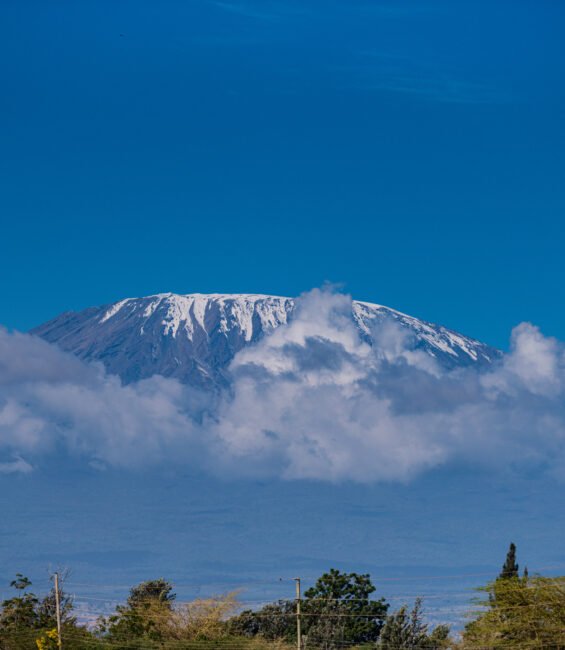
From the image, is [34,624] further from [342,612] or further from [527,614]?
[527,614]

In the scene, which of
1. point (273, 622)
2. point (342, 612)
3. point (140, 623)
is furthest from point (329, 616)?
point (140, 623)

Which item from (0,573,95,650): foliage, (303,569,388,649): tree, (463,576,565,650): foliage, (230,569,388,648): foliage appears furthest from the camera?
(230,569,388,648): foliage

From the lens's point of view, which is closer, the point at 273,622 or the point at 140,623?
the point at 140,623

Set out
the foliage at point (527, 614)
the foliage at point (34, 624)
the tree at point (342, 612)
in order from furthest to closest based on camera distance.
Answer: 1. the tree at point (342, 612)
2. the foliage at point (34, 624)
3. the foliage at point (527, 614)

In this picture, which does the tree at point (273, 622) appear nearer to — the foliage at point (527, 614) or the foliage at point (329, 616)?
the foliage at point (329, 616)

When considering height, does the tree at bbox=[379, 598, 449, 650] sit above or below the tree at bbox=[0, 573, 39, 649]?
below

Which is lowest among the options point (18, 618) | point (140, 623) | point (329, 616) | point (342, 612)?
point (140, 623)

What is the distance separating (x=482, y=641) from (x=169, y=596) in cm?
4597

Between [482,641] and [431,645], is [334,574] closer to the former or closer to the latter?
[431,645]

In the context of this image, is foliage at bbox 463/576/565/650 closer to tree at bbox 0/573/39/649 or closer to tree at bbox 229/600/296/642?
tree at bbox 229/600/296/642

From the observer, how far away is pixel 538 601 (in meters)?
85.2

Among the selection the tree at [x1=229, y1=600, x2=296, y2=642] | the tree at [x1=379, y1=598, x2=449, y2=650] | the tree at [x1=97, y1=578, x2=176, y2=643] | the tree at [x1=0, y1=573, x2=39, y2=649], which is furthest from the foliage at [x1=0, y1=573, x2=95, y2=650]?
the tree at [x1=379, y1=598, x2=449, y2=650]

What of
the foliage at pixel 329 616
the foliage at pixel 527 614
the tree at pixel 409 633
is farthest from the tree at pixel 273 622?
the foliage at pixel 527 614

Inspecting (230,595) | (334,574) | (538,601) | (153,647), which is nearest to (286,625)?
(334,574)
